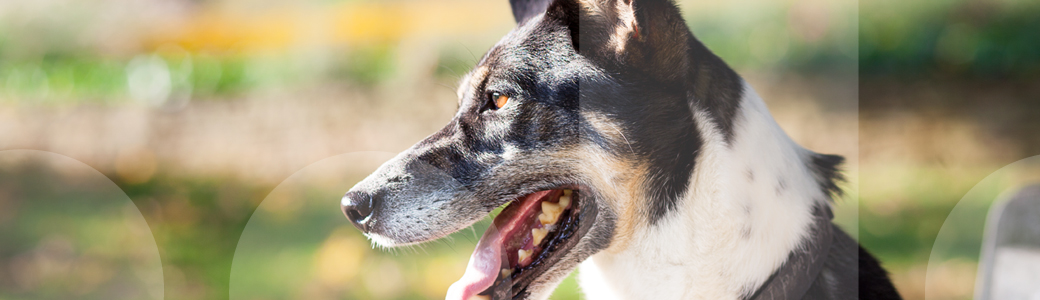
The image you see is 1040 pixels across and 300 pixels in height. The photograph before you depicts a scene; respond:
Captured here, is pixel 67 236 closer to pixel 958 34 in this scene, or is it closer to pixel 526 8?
pixel 526 8

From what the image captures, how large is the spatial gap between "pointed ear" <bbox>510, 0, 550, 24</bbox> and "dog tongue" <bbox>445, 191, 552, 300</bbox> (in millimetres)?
452

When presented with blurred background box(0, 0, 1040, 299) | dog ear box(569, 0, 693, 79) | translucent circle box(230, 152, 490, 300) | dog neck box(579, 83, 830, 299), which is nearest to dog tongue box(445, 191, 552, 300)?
dog neck box(579, 83, 830, 299)

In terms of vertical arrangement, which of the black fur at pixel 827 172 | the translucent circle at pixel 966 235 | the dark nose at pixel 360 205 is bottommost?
the translucent circle at pixel 966 235

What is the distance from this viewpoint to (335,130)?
3656mm

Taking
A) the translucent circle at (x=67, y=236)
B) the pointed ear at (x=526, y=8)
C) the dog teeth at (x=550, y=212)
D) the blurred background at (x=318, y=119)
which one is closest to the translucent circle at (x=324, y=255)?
the blurred background at (x=318, y=119)

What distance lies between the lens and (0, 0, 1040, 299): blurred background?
308cm

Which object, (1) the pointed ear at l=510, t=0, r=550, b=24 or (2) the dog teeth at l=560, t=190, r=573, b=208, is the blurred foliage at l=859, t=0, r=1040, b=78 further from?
(2) the dog teeth at l=560, t=190, r=573, b=208

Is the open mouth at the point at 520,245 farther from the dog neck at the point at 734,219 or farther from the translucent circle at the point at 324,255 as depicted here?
the translucent circle at the point at 324,255

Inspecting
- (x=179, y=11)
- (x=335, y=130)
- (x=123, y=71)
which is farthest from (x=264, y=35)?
(x=123, y=71)

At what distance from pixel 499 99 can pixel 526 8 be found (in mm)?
368

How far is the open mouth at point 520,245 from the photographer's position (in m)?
1.16

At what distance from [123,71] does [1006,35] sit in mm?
4958

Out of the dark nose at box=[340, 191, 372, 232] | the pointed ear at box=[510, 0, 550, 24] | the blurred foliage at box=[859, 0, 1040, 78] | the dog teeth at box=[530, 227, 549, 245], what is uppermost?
the blurred foliage at box=[859, 0, 1040, 78]

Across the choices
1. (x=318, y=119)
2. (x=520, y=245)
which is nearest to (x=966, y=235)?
(x=520, y=245)
